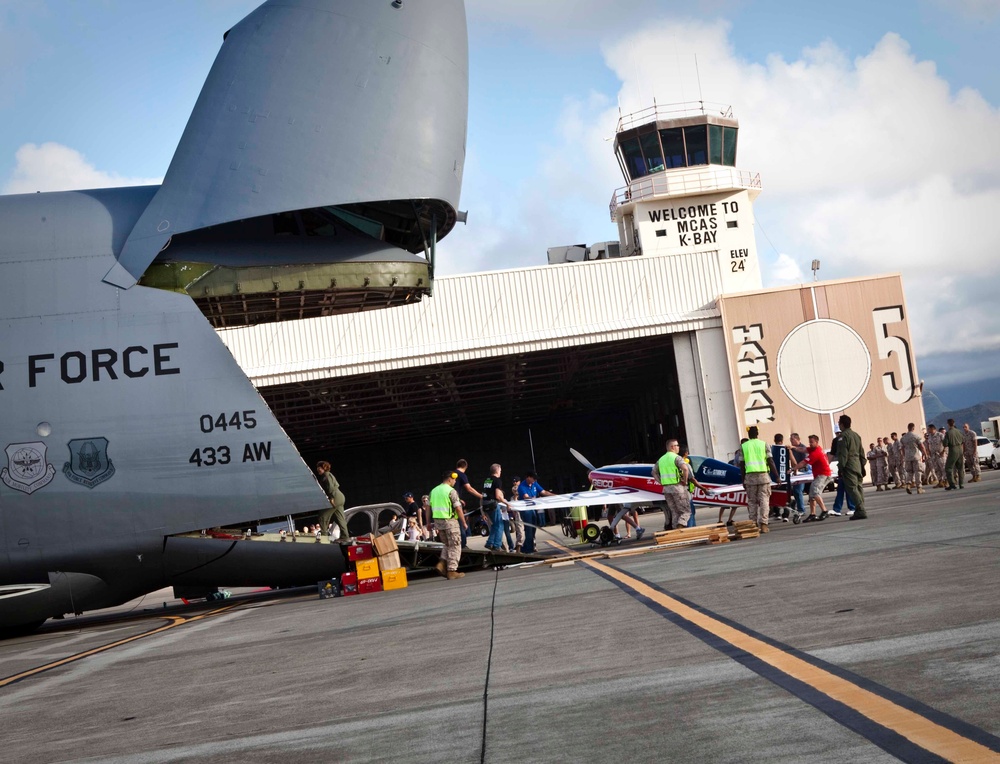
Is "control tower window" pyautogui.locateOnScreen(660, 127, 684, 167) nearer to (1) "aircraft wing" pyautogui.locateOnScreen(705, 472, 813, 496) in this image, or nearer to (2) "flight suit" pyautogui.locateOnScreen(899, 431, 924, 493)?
(2) "flight suit" pyautogui.locateOnScreen(899, 431, 924, 493)

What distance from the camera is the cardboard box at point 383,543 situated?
1542 centimetres

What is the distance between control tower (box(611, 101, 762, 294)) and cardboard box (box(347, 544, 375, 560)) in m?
41.3

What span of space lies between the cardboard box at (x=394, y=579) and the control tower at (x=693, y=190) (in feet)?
135

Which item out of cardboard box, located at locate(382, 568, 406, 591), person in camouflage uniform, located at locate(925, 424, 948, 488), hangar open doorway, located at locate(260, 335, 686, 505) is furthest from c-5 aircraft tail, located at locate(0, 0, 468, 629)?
hangar open doorway, located at locate(260, 335, 686, 505)

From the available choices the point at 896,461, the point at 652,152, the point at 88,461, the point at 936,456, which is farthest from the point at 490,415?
the point at 88,461

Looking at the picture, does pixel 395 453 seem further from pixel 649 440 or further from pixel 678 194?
pixel 678 194

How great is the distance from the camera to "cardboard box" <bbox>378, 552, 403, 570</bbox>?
50.7 feet

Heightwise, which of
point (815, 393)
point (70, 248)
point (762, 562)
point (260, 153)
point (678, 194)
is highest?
point (678, 194)

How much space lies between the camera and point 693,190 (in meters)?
52.9

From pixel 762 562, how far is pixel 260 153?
30.1 ft

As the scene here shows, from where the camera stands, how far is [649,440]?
2110 inches

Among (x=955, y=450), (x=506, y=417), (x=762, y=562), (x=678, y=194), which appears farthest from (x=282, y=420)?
(x=762, y=562)

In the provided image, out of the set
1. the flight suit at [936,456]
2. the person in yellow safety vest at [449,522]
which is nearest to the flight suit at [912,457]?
the flight suit at [936,456]

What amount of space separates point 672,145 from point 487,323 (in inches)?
876
